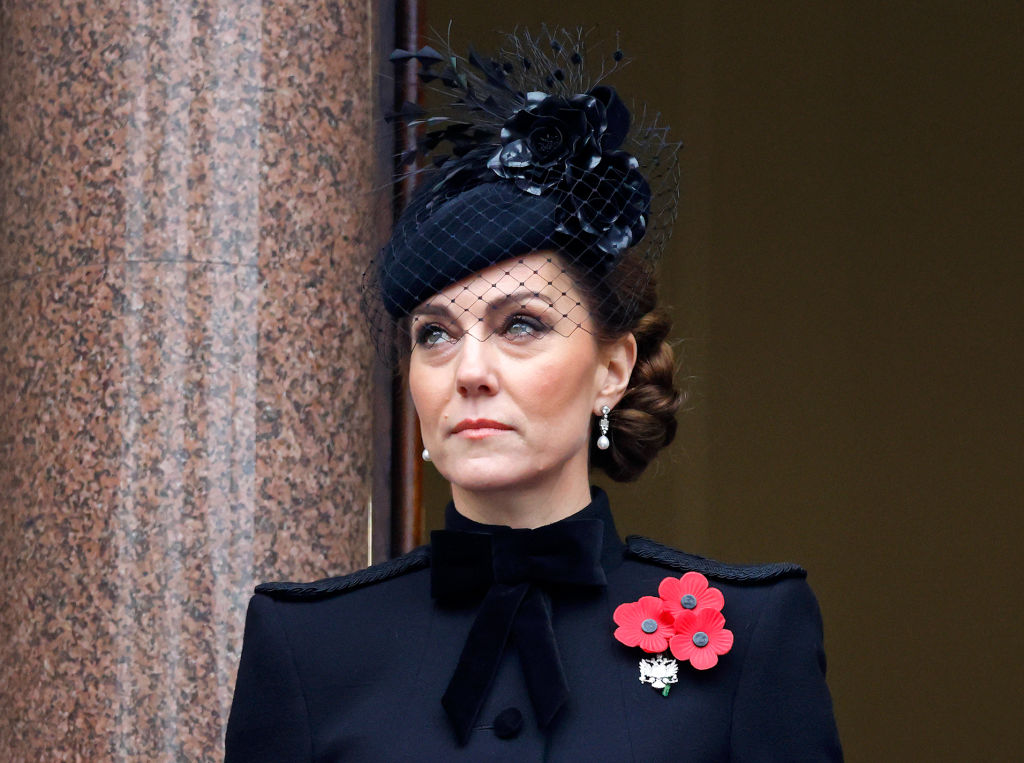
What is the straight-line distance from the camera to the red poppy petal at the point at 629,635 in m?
2.24

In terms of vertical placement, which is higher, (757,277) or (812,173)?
(812,173)

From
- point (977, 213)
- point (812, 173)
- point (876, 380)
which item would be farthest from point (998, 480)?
point (812, 173)

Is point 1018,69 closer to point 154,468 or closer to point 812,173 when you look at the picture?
point 812,173

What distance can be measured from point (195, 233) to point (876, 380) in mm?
3645

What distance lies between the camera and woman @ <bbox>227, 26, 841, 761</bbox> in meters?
2.21

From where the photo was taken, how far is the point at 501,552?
230 cm

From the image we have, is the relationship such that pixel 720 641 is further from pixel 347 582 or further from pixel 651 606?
pixel 347 582

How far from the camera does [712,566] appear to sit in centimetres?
238

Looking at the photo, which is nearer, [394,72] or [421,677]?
[421,677]

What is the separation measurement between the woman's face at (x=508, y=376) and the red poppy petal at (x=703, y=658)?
13.8 inches

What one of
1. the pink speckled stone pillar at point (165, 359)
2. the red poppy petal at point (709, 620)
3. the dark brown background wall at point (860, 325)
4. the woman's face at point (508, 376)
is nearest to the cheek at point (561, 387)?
the woman's face at point (508, 376)

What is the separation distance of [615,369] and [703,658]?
51 cm

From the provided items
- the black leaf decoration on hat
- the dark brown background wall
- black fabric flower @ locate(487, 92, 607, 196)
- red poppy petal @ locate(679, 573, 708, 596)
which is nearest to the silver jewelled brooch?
red poppy petal @ locate(679, 573, 708, 596)

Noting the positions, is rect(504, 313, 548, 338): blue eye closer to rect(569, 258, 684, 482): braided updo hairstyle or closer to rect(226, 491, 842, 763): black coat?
rect(569, 258, 684, 482): braided updo hairstyle
